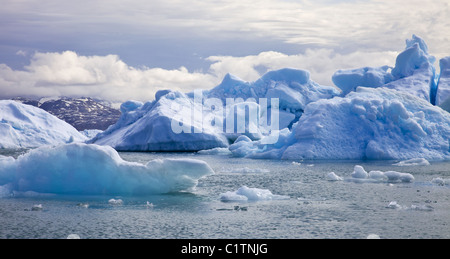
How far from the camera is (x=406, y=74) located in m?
37.4

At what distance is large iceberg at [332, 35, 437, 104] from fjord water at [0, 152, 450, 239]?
22.0 meters

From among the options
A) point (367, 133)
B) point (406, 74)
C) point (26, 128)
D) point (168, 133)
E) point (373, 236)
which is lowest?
point (373, 236)

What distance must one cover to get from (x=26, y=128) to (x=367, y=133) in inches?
1471

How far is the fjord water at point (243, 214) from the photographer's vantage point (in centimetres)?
876

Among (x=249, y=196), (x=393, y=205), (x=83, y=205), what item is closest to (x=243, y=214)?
(x=249, y=196)

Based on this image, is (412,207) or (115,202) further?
(115,202)

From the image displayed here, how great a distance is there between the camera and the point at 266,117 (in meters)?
43.7

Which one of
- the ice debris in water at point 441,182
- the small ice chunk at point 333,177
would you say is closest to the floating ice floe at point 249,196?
the small ice chunk at point 333,177

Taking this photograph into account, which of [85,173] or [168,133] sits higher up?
[168,133]

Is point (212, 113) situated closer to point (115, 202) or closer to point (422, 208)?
point (115, 202)

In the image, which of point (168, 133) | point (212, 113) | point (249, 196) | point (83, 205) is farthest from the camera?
point (212, 113)

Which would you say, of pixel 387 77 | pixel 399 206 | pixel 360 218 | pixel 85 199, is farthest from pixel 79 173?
pixel 387 77

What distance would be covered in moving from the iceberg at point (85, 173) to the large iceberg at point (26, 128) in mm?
35366

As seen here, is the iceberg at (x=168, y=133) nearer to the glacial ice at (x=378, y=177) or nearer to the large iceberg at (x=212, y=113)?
the large iceberg at (x=212, y=113)
